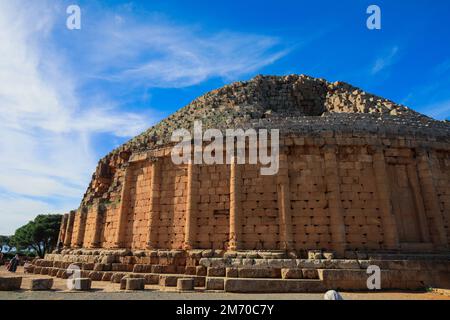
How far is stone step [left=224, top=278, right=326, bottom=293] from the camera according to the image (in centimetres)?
1034

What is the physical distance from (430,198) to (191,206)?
11093mm

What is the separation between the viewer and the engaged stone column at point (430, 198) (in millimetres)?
13492

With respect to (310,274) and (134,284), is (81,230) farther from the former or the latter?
(310,274)

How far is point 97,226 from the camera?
1773 centimetres

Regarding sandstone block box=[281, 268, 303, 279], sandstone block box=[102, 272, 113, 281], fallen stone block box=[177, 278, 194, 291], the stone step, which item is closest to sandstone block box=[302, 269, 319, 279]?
sandstone block box=[281, 268, 303, 279]

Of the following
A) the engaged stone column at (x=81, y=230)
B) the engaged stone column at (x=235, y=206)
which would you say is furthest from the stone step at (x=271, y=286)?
the engaged stone column at (x=81, y=230)

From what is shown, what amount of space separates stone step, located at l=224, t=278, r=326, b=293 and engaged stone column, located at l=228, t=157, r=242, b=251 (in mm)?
2677

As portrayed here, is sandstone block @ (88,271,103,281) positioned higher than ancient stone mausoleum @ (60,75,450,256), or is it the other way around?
ancient stone mausoleum @ (60,75,450,256)

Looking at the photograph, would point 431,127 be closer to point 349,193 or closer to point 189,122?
point 349,193

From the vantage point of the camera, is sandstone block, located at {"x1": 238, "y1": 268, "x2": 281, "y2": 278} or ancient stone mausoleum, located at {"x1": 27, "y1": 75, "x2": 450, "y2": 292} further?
ancient stone mausoleum, located at {"x1": 27, "y1": 75, "x2": 450, "y2": 292}

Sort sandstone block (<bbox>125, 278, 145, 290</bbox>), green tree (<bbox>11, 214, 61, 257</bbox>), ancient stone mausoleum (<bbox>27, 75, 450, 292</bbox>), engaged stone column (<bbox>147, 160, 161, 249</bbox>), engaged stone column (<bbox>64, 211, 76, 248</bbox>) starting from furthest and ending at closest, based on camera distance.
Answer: green tree (<bbox>11, 214, 61, 257</bbox>) < engaged stone column (<bbox>64, 211, 76, 248</bbox>) < engaged stone column (<bbox>147, 160, 161, 249</bbox>) < ancient stone mausoleum (<bbox>27, 75, 450, 292</bbox>) < sandstone block (<bbox>125, 278, 145, 290</bbox>)

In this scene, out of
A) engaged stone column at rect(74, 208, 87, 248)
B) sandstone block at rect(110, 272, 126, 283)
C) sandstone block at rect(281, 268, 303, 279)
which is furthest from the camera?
engaged stone column at rect(74, 208, 87, 248)

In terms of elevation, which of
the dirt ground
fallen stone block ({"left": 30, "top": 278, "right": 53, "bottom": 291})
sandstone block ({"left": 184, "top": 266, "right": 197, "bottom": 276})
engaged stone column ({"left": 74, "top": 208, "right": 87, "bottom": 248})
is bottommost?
the dirt ground

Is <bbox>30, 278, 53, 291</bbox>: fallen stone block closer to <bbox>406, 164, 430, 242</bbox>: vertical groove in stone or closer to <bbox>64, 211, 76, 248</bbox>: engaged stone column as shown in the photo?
<bbox>64, 211, 76, 248</bbox>: engaged stone column
